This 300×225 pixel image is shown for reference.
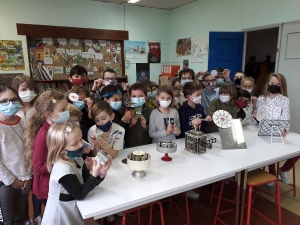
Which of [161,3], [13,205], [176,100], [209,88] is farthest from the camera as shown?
[161,3]

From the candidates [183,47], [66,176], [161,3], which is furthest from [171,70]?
[66,176]

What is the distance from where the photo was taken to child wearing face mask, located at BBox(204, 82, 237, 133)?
232 cm

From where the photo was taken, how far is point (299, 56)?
144 inches

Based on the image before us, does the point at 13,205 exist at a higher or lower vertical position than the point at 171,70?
lower

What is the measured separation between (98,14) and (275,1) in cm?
362

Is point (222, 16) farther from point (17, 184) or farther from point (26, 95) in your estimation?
point (17, 184)

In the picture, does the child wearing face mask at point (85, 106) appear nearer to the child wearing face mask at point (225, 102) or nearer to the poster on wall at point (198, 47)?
the child wearing face mask at point (225, 102)

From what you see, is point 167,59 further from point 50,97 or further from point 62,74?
point 50,97

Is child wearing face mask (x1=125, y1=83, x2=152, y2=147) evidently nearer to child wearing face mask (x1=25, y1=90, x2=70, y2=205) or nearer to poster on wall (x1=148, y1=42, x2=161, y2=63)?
child wearing face mask (x1=25, y1=90, x2=70, y2=205)

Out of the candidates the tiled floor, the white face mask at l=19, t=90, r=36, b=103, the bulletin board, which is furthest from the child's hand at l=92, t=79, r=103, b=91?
the bulletin board

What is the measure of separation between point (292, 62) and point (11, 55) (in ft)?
16.9

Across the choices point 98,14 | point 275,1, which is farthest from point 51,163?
point 98,14

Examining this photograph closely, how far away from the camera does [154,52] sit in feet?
20.0

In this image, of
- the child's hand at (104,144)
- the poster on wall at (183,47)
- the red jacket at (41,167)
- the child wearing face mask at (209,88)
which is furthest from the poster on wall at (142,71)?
the red jacket at (41,167)
